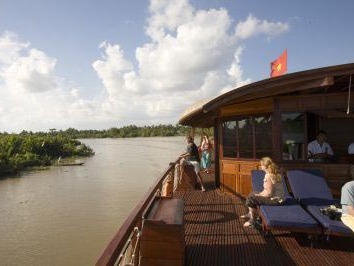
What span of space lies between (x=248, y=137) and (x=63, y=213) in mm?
15301

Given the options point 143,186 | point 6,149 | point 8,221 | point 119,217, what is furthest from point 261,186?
point 6,149

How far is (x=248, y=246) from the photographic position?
18.0 feet

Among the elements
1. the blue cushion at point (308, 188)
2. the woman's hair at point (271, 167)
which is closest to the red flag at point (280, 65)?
the blue cushion at point (308, 188)

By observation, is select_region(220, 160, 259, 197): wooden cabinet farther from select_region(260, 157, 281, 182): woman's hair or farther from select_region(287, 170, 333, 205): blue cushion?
select_region(260, 157, 281, 182): woman's hair

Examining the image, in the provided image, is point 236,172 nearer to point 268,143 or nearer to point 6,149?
point 268,143

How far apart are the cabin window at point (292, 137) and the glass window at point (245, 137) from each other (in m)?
0.76

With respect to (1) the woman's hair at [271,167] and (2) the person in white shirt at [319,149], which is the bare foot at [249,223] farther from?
(2) the person in white shirt at [319,149]

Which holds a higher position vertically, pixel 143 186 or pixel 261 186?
pixel 261 186

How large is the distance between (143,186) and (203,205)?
20373 mm

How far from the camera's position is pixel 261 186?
22.7 ft

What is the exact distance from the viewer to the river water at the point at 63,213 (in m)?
14.5

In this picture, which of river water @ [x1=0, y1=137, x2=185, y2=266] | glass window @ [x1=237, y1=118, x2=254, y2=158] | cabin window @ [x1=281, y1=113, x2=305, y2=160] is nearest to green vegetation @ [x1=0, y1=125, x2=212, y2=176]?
river water @ [x1=0, y1=137, x2=185, y2=266]

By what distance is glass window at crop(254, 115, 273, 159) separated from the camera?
8.16m

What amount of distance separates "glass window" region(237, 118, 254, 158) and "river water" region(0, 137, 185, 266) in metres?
3.15
